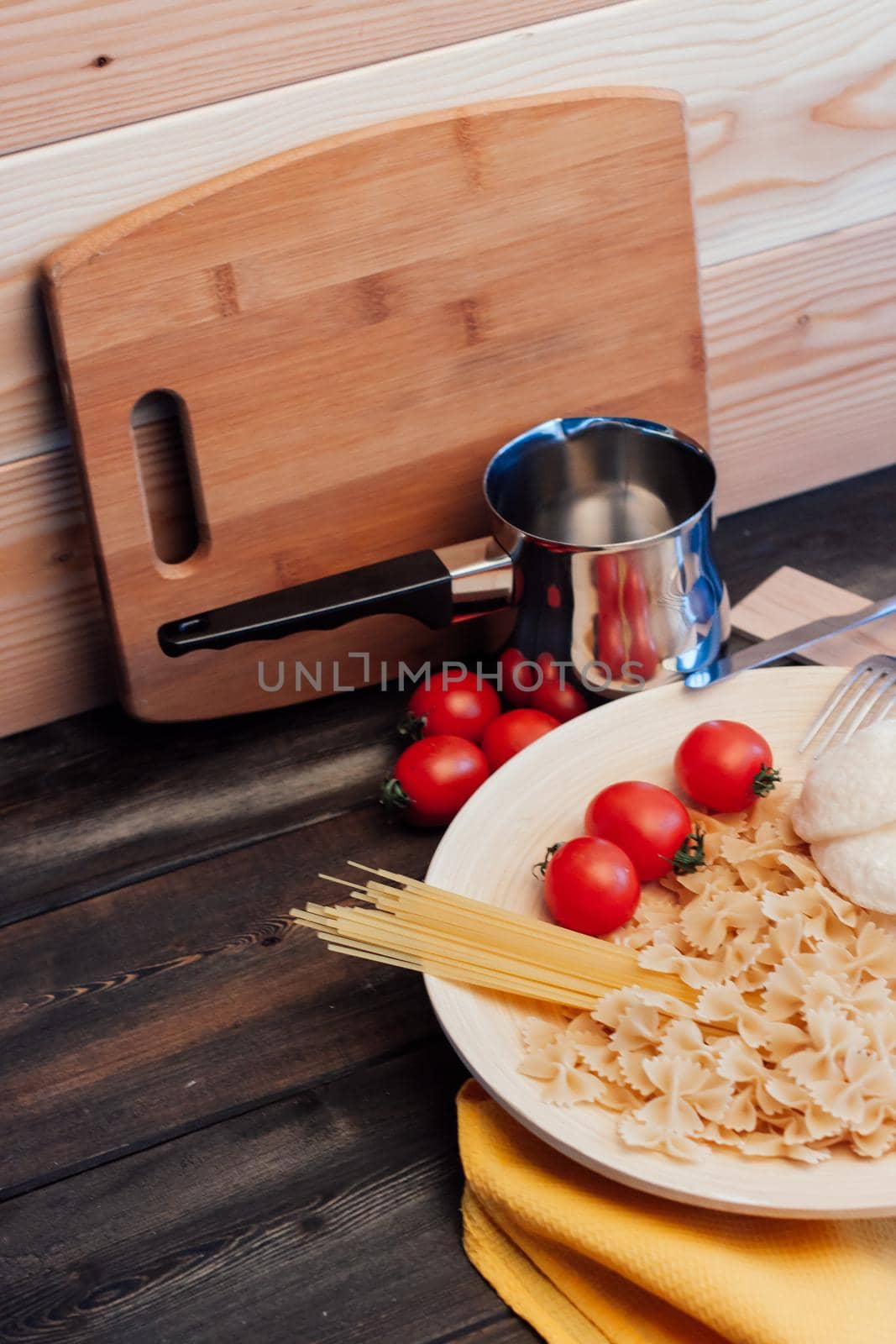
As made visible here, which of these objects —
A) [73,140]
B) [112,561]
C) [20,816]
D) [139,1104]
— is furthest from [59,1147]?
[73,140]

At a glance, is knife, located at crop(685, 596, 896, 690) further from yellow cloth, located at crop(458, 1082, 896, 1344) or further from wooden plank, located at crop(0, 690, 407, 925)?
yellow cloth, located at crop(458, 1082, 896, 1344)

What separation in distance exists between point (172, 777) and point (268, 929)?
0.19 metres

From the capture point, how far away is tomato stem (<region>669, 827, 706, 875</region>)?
2.76ft

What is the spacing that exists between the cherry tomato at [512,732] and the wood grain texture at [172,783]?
9cm

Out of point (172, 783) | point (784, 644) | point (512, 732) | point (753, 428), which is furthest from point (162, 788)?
point (753, 428)

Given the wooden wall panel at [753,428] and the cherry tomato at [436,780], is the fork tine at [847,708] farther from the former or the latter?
the wooden wall panel at [753,428]

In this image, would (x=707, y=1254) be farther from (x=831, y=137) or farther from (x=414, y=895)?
(x=831, y=137)

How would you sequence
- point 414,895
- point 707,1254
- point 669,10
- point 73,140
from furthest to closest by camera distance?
point 669,10, point 73,140, point 414,895, point 707,1254

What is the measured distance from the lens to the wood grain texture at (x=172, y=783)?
994 millimetres

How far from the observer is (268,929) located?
0.93 metres

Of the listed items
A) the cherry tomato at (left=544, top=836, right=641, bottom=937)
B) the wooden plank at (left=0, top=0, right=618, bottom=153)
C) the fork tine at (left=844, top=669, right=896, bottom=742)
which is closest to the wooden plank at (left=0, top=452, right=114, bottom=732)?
the wooden plank at (left=0, top=0, right=618, bottom=153)

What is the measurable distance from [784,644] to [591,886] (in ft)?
0.95

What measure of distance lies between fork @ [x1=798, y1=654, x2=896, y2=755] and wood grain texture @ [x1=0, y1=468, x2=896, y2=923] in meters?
0.22

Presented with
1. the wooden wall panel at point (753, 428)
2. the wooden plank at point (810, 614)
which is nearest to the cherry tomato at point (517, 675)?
the wooden plank at point (810, 614)
